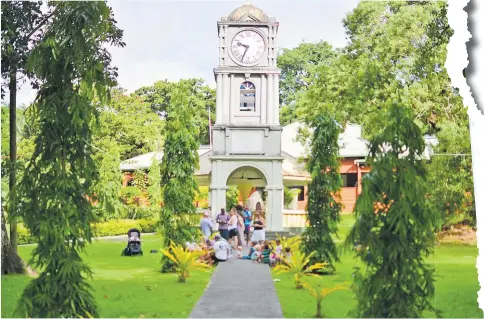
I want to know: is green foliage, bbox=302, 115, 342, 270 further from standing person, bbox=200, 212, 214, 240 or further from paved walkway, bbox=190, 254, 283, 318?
standing person, bbox=200, 212, 214, 240

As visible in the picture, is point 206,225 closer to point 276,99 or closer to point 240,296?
point 276,99

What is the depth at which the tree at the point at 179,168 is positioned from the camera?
9.29 m

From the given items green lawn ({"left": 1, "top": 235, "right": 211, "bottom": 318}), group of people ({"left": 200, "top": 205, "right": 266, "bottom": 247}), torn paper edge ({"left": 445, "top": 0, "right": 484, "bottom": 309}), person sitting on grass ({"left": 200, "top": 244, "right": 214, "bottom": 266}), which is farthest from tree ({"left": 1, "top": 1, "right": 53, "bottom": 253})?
torn paper edge ({"left": 445, "top": 0, "right": 484, "bottom": 309})

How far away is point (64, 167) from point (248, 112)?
6500 millimetres

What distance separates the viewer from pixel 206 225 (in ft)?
32.7

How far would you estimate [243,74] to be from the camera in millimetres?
10797

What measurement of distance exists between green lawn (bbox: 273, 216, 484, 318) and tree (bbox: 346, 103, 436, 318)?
1.19ft

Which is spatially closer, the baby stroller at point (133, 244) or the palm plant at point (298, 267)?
the palm plant at point (298, 267)

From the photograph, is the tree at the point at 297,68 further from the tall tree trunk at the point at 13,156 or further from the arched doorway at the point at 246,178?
the tall tree trunk at the point at 13,156

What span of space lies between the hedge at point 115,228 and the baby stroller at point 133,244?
0.29 ft

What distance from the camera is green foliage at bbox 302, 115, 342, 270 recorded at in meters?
8.55

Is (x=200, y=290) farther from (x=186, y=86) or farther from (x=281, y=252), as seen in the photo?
(x=186, y=86)

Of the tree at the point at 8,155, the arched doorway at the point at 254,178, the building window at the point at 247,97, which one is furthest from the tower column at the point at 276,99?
the tree at the point at 8,155

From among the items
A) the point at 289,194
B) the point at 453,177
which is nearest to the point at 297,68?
the point at 289,194
